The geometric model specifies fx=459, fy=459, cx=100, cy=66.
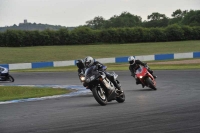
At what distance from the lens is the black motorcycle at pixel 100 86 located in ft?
34.4

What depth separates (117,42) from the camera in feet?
199

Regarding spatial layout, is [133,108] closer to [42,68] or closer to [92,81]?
[92,81]

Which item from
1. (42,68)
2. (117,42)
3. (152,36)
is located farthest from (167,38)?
(42,68)

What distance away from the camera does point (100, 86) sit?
10688mm

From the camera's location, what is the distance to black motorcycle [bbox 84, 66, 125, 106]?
34.4 feet

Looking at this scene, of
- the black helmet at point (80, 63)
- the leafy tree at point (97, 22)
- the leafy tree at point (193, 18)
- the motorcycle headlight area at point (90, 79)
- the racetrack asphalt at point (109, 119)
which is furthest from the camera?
the leafy tree at point (97, 22)

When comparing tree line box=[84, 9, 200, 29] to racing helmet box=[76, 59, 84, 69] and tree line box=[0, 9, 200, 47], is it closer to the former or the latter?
tree line box=[0, 9, 200, 47]

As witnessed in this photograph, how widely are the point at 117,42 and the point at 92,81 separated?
166 feet

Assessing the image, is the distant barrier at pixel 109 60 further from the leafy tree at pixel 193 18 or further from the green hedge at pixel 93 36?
the leafy tree at pixel 193 18

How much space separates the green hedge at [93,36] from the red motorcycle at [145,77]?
39.5 m

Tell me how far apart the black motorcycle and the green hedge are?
43.0 m

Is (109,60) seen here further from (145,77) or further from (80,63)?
(80,63)

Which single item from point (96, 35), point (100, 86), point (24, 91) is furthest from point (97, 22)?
point (100, 86)

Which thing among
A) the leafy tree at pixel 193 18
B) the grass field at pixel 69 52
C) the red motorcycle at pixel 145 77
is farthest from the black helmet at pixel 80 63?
the leafy tree at pixel 193 18
